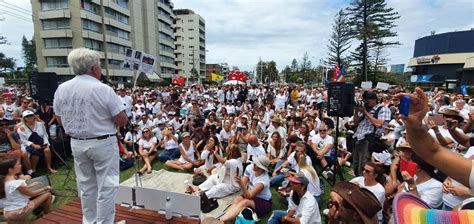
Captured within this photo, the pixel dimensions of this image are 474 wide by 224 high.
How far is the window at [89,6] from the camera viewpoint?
103ft

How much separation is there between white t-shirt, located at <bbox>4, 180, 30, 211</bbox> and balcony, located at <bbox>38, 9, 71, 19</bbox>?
35.3 meters

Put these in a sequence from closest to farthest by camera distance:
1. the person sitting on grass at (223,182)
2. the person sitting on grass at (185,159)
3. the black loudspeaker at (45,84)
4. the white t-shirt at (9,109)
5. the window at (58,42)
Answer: the person sitting on grass at (223,182) < the black loudspeaker at (45,84) < the person sitting on grass at (185,159) < the white t-shirt at (9,109) < the window at (58,42)

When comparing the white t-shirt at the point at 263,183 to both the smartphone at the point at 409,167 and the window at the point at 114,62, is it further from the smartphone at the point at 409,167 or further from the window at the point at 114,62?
the window at the point at 114,62

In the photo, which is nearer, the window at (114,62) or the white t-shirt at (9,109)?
the white t-shirt at (9,109)

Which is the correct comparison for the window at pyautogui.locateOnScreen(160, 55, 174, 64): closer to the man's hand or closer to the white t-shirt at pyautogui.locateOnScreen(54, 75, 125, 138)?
the white t-shirt at pyautogui.locateOnScreen(54, 75, 125, 138)

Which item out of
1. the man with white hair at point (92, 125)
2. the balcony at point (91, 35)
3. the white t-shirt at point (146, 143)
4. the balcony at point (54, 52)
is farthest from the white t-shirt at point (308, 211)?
the balcony at point (54, 52)

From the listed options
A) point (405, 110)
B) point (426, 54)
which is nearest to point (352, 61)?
point (426, 54)

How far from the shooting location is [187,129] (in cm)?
882

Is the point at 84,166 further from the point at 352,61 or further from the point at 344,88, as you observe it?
the point at 352,61

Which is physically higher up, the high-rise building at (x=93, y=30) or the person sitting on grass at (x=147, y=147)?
the high-rise building at (x=93, y=30)

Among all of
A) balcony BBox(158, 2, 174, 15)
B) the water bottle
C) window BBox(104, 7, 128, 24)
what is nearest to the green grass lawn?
the water bottle

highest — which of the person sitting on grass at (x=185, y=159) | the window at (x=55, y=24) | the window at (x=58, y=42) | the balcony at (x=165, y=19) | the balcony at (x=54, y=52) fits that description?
the balcony at (x=165, y=19)

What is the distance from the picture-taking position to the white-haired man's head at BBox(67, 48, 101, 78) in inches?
79.9

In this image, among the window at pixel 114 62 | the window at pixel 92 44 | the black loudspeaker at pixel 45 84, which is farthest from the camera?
the window at pixel 114 62
